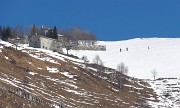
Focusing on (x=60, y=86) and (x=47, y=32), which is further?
(x=47, y=32)

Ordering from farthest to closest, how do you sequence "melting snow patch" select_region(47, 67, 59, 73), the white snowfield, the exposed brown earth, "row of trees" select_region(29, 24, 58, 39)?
"row of trees" select_region(29, 24, 58, 39), the white snowfield, "melting snow patch" select_region(47, 67, 59, 73), the exposed brown earth

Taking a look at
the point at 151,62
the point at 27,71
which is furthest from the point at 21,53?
the point at 151,62

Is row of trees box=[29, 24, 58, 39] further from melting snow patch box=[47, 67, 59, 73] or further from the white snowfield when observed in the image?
melting snow patch box=[47, 67, 59, 73]

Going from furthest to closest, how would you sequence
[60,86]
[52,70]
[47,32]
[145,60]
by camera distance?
[47,32], [145,60], [52,70], [60,86]

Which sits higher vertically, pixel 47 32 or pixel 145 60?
pixel 47 32

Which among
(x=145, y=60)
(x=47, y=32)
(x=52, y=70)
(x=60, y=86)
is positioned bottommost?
(x=60, y=86)

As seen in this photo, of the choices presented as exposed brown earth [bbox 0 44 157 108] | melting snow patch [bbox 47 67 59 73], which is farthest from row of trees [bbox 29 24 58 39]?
melting snow patch [bbox 47 67 59 73]

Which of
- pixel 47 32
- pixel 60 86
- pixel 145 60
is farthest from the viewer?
pixel 47 32

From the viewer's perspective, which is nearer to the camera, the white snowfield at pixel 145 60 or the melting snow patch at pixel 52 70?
the melting snow patch at pixel 52 70

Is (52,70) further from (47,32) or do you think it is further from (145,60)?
(47,32)

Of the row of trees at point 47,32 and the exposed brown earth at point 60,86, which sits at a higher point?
the row of trees at point 47,32

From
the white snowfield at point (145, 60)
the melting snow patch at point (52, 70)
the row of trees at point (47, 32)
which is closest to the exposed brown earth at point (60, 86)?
the melting snow patch at point (52, 70)

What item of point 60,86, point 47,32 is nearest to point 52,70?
point 60,86

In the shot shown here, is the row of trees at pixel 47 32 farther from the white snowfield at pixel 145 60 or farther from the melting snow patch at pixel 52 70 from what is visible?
the melting snow patch at pixel 52 70
